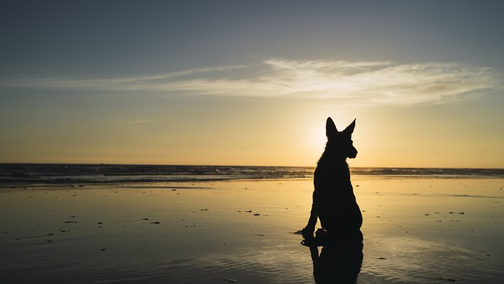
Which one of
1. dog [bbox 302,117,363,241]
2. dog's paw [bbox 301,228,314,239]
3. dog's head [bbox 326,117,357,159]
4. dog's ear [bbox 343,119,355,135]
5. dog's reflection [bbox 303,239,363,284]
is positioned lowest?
dog's reflection [bbox 303,239,363,284]

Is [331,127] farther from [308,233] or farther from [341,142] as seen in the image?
[308,233]

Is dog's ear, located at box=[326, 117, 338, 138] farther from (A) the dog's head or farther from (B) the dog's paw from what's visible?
(B) the dog's paw

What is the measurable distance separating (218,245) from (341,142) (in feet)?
10.9

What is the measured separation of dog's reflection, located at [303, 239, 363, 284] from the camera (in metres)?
5.98

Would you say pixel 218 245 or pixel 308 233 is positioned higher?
pixel 308 233

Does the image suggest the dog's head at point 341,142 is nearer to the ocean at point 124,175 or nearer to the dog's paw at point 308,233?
the dog's paw at point 308,233

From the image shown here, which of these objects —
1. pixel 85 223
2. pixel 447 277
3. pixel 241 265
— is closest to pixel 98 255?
pixel 241 265

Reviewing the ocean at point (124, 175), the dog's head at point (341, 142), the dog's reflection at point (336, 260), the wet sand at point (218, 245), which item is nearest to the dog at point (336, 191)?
the dog's head at point (341, 142)

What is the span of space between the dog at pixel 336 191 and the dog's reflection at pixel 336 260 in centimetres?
24

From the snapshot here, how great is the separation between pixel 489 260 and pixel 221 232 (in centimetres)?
558

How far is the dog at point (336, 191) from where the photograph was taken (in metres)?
8.33

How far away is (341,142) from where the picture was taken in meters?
8.58

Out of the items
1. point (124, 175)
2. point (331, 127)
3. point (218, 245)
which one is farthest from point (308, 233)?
point (124, 175)

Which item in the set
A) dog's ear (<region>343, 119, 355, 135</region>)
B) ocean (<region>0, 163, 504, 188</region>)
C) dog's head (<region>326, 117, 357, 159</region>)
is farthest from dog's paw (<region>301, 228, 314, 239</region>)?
ocean (<region>0, 163, 504, 188</region>)
